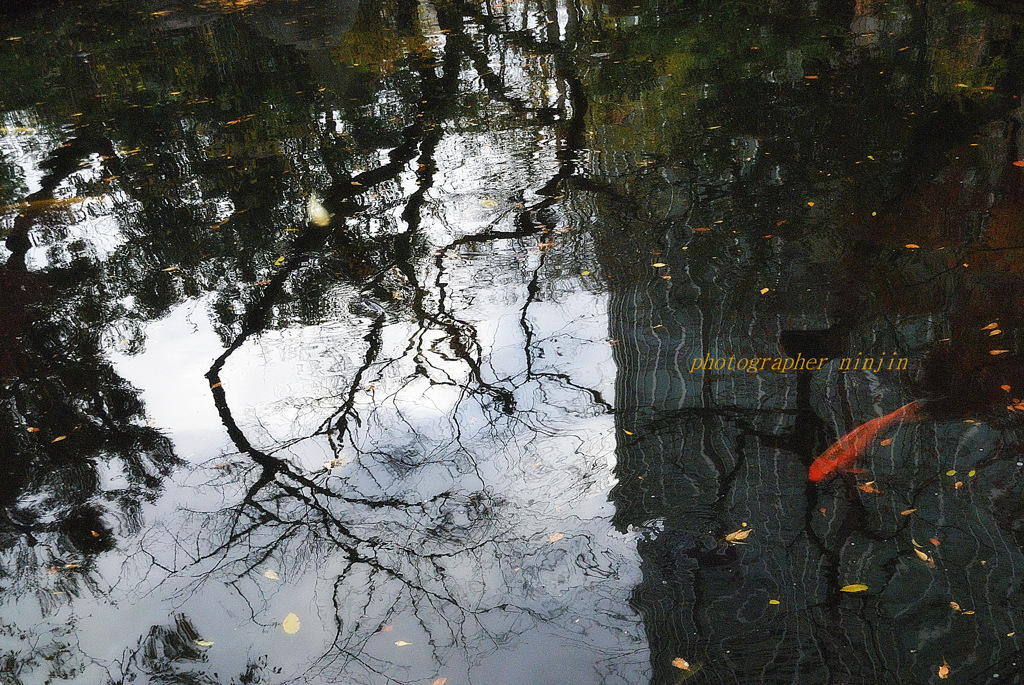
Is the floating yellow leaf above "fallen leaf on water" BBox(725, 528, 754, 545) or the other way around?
above

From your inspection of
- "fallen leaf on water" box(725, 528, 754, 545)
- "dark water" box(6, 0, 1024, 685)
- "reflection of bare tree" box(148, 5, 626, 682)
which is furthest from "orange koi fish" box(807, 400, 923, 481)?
"reflection of bare tree" box(148, 5, 626, 682)

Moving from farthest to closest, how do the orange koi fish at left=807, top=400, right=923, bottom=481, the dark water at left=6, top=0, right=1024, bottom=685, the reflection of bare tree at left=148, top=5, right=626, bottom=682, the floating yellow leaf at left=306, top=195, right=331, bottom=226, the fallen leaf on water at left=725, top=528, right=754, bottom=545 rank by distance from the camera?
the floating yellow leaf at left=306, top=195, right=331, bottom=226 < the orange koi fish at left=807, top=400, right=923, bottom=481 < the fallen leaf on water at left=725, top=528, right=754, bottom=545 < the reflection of bare tree at left=148, top=5, right=626, bottom=682 < the dark water at left=6, top=0, right=1024, bottom=685

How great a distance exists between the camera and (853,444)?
4.14 metres

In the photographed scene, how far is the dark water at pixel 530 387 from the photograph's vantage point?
11.3 feet

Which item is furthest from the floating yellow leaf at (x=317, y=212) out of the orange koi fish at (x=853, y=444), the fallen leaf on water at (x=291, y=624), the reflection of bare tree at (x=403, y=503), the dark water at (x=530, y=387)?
the orange koi fish at (x=853, y=444)

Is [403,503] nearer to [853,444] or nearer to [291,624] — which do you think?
[291,624]

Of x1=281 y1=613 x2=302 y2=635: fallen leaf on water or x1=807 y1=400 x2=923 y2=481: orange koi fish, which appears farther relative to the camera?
x1=807 y1=400 x2=923 y2=481: orange koi fish

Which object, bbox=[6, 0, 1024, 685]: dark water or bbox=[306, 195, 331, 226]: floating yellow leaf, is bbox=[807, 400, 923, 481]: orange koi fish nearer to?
bbox=[6, 0, 1024, 685]: dark water

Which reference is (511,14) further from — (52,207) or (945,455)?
(945,455)

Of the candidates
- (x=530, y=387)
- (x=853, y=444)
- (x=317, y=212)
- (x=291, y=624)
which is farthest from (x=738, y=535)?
(x=317, y=212)

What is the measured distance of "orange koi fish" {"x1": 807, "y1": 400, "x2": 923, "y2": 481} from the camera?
4.02 m

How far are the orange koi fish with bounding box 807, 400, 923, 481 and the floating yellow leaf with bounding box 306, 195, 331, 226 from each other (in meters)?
4.58

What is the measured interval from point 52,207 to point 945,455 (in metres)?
7.76

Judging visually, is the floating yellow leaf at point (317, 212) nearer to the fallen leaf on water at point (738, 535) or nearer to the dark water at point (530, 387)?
the dark water at point (530, 387)
